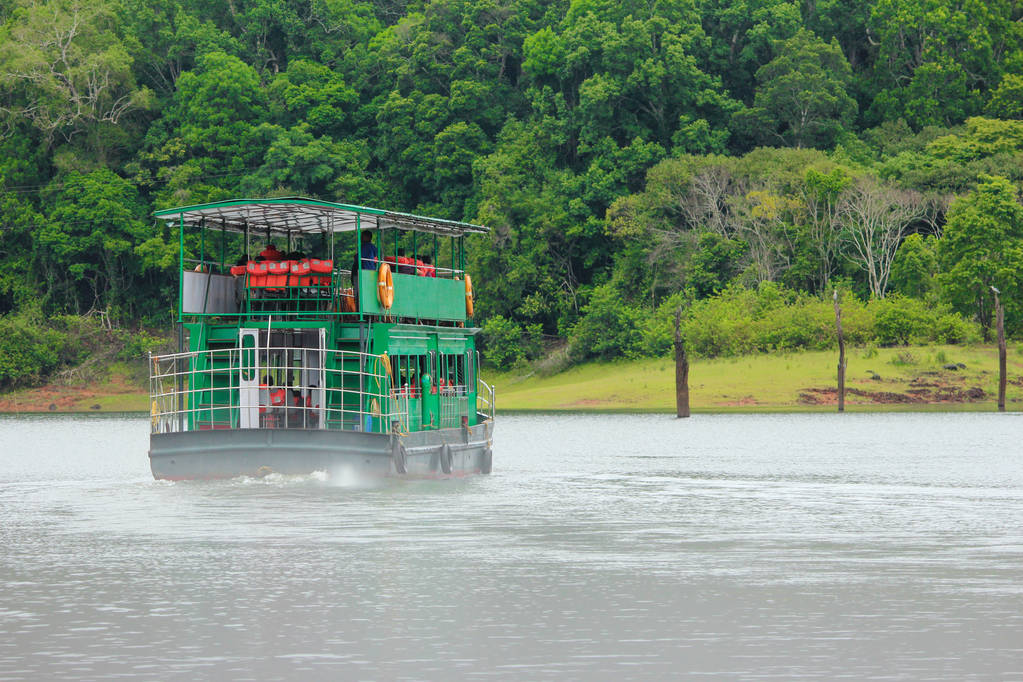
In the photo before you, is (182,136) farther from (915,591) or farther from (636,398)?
(915,591)

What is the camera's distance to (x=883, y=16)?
9550 cm

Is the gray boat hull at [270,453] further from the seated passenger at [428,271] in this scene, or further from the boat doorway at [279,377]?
the seated passenger at [428,271]

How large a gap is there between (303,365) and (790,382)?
45.7 metres

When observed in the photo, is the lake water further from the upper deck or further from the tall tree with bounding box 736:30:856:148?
the tall tree with bounding box 736:30:856:148

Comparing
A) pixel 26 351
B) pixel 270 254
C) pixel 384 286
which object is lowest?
pixel 26 351

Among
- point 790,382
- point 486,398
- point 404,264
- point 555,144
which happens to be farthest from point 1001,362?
point 404,264

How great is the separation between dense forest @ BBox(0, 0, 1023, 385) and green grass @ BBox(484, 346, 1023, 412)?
16.5ft

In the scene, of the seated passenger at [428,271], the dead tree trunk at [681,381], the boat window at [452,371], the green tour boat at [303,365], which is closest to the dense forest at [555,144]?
the dead tree trunk at [681,381]

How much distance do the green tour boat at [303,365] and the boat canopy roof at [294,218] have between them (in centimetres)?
5

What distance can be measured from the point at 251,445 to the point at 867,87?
7824 cm

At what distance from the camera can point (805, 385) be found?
234 feet

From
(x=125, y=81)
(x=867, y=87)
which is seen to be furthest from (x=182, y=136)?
(x=867, y=87)

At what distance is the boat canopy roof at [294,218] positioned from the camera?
2970 centimetres

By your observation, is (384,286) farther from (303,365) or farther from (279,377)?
(279,377)
